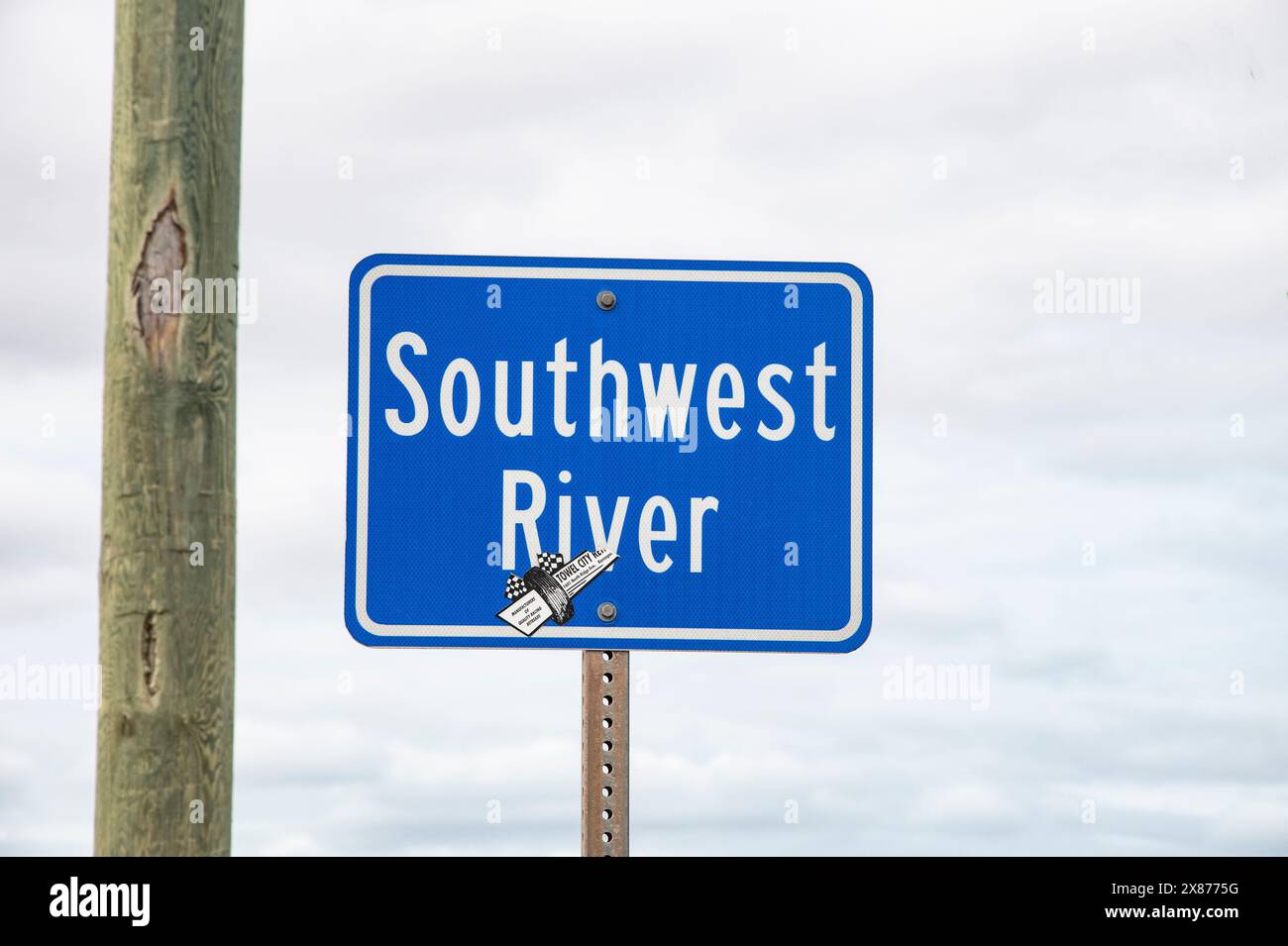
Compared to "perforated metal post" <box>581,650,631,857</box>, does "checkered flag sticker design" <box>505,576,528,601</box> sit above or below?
above

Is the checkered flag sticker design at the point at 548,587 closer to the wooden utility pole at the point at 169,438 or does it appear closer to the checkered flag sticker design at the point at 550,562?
the checkered flag sticker design at the point at 550,562

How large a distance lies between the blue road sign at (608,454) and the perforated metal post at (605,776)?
0.22 meters

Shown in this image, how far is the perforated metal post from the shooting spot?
454 cm

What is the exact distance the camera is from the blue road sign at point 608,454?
Result: 4711 millimetres

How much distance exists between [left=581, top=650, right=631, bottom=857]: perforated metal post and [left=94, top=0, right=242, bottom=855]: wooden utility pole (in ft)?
3.45

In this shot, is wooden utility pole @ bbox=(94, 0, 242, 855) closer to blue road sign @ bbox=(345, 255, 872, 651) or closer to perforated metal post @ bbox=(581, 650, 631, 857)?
blue road sign @ bbox=(345, 255, 872, 651)

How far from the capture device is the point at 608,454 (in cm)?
478

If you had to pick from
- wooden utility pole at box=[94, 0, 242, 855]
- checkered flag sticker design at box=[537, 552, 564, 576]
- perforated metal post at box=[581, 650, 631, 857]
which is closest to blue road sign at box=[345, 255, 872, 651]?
checkered flag sticker design at box=[537, 552, 564, 576]

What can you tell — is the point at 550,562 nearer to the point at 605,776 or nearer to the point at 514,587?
the point at 514,587

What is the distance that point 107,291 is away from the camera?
4297 millimetres

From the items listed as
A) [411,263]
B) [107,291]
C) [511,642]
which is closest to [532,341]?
[411,263]

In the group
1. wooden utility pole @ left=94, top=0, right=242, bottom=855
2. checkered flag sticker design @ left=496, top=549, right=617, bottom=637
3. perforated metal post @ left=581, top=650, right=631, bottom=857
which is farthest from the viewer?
checkered flag sticker design @ left=496, top=549, right=617, bottom=637

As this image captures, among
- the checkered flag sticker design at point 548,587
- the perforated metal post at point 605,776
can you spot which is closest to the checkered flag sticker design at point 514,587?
the checkered flag sticker design at point 548,587
